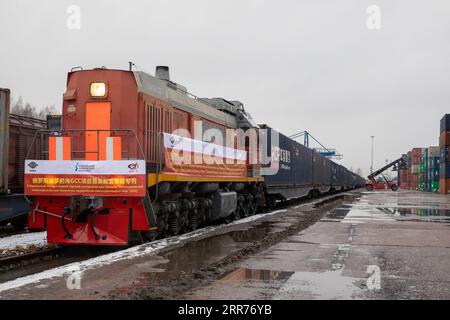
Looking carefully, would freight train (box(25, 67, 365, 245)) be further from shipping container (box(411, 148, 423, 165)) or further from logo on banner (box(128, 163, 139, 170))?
shipping container (box(411, 148, 423, 165))

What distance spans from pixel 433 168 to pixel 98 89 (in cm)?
6259

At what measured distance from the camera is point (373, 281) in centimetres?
640

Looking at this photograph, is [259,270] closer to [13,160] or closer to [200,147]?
[200,147]

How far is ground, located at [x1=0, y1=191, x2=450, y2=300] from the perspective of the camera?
19.0 feet

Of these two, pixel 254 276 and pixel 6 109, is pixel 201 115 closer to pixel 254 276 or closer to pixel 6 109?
pixel 6 109

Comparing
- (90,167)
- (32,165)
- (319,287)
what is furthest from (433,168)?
(319,287)

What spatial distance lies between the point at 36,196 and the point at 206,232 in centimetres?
415

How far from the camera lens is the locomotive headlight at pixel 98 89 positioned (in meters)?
10.2

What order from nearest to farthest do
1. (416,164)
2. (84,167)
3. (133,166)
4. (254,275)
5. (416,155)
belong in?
(254,275), (133,166), (84,167), (416,155), (416,164)

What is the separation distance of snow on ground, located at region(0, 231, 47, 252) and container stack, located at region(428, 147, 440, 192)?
5981 cm

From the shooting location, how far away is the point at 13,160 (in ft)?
42.4

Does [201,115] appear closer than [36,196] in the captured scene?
No

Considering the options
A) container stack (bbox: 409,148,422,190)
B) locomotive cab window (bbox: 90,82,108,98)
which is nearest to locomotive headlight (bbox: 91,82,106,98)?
locomotive cab window (bbox: 90,82,108,98)
